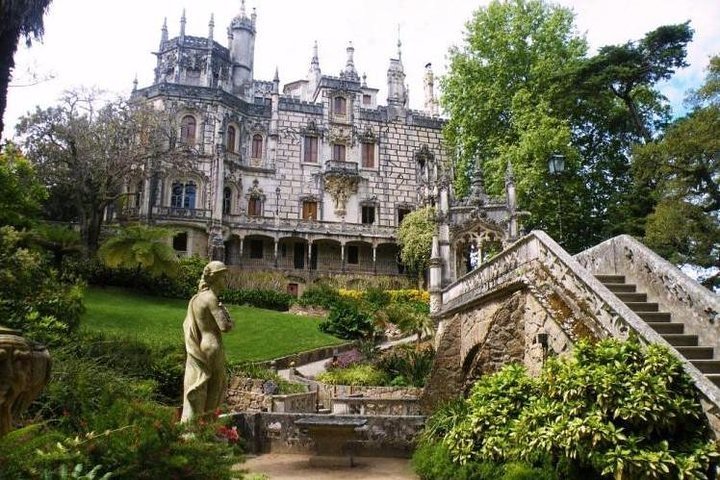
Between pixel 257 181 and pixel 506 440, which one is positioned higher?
pixel 257 181

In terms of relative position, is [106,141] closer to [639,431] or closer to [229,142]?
[229,142]

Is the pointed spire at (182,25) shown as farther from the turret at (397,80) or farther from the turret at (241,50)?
the turret at (397,80)

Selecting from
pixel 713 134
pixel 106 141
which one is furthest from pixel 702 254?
pixel 106 141

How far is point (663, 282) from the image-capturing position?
30.9 ft

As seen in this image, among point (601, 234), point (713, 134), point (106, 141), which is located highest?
point (106, 141)

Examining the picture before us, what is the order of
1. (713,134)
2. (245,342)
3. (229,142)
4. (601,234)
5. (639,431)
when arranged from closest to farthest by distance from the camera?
1. (639,431)
2. (713,134)
3. (245,342)
4. (601,234)
5. (229,142)

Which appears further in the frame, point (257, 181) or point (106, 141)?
point (257, 181)

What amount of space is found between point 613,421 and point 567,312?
7.61 feet

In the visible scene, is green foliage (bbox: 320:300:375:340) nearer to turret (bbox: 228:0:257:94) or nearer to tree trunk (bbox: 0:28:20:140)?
tree trunk (bbox: 0:28:20:140)

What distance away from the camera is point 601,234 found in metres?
28.0

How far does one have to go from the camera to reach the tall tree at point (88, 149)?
Result: 2966 cm

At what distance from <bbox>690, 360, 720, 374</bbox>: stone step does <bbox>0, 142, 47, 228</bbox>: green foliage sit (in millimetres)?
21152

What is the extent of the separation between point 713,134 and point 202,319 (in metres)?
18.4

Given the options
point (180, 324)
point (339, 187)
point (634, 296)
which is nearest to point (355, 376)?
point (180, 324)
